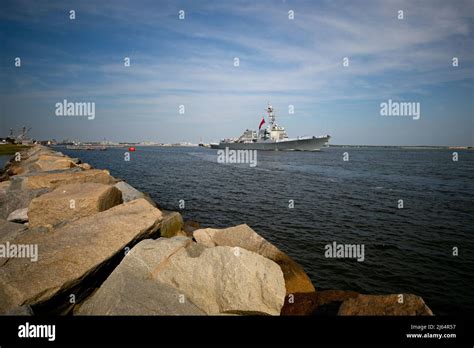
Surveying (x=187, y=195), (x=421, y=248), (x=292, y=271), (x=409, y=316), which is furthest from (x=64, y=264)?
(x=187, y=195)

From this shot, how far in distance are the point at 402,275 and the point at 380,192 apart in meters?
15.8

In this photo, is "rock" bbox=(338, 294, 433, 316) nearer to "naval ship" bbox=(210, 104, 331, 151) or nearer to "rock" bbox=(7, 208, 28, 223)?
"rock" bbox=(7, 208, 28, 223)

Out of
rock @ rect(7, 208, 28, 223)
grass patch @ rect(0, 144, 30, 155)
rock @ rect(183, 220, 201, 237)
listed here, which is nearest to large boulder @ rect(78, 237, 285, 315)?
rock @ rect(183, 220, 201, 237)

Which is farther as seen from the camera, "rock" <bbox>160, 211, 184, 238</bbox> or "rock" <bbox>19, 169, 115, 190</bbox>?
"rock" <bbox>19, 169, 115, 190</bbox>

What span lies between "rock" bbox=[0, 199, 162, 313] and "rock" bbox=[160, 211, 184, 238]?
2.49ft

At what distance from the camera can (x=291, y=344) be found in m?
4.07

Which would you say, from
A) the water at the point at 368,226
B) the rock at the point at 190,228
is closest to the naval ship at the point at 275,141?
the water at the point at 368,226

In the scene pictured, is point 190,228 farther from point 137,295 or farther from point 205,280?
point 137,295

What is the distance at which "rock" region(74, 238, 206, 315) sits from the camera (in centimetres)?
443

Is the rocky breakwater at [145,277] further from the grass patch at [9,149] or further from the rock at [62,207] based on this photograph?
the grass patch at [9,149]

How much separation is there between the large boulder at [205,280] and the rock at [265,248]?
2.67ft

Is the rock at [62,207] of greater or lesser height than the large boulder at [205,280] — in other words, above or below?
above

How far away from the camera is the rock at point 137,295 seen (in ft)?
14.5

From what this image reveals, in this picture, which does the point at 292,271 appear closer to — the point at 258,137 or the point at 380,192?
the point at 380,192
